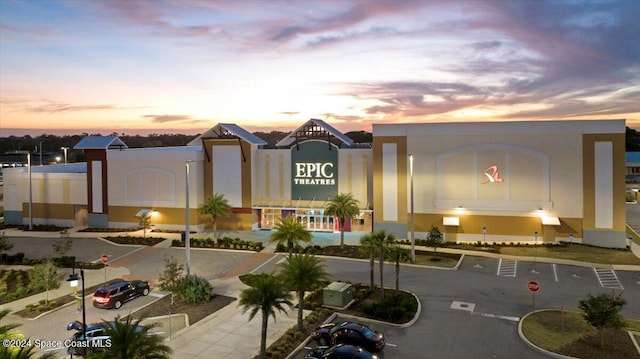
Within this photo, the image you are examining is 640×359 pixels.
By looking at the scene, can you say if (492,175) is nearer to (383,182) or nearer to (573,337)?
(383,182)

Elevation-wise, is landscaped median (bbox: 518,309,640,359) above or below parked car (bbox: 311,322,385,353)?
below

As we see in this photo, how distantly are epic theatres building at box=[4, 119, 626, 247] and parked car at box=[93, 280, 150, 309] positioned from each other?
780 cm

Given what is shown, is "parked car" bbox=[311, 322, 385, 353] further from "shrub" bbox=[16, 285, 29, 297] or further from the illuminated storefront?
the illuminated storefront

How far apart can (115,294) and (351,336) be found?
50.8 ft

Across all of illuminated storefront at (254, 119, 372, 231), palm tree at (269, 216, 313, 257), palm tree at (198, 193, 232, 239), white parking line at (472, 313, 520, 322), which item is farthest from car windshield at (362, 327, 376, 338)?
palm tree at (198, 193, 232, 239)

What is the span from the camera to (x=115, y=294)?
28.9 meters

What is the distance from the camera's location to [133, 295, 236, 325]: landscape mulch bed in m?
27.6

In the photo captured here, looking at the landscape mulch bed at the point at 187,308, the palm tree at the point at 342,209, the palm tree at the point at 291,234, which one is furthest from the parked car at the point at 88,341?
the palm tree at the point at 342,209

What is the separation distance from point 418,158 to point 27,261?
37047mm

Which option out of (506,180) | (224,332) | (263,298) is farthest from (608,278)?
(224,332)

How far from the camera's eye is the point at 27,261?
41.3m

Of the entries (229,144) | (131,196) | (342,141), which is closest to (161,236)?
(131,196)

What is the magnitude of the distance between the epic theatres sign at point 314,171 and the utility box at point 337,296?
958 inches

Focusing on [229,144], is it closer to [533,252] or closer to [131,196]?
[131,196]
